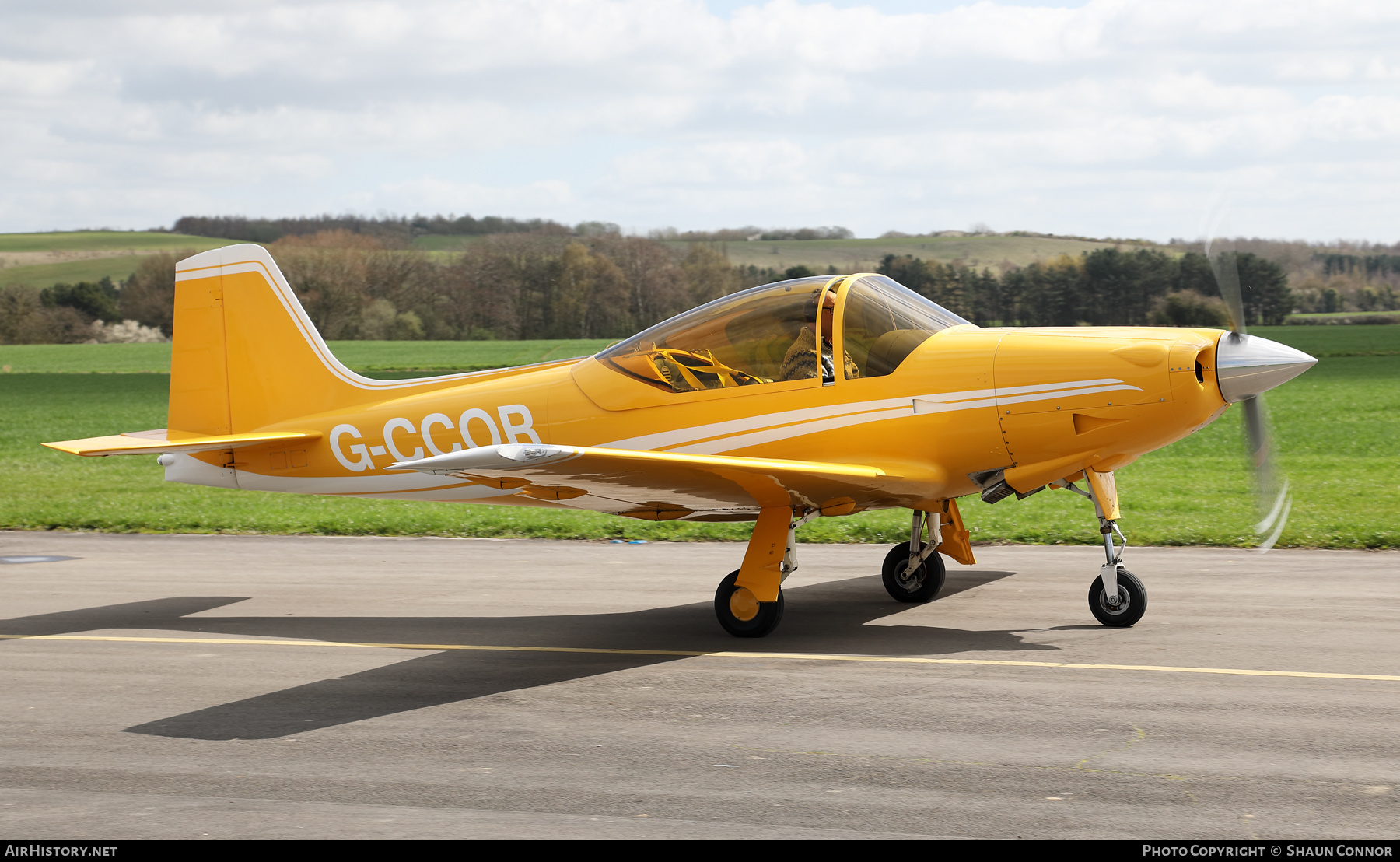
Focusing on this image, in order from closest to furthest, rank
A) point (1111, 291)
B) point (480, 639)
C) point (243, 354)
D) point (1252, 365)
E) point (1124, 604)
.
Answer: point (1252, 365) → point (1124, 604) → point (480, 639) → point (243, 354) → point (1111, 291)

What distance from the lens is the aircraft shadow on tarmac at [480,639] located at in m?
6.51

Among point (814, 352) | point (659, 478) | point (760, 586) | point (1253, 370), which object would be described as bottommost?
point (760, 586)

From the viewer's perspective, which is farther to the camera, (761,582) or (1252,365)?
(761,582)

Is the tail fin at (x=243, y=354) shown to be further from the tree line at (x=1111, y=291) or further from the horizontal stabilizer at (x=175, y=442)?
the tree line at (x=1111, y=291)

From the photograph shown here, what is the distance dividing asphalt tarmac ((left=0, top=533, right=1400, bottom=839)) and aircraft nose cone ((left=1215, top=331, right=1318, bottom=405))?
163 centimetres

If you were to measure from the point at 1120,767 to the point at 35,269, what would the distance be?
432 ft

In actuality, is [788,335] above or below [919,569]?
above

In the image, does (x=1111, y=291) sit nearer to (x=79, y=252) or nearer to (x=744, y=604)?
(x=744, y=604)

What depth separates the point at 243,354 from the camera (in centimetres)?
970

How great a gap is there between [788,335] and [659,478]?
1.46 meters

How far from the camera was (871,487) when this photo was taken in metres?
7.89

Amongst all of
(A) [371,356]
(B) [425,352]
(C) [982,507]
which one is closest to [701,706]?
(C) [982,507]
